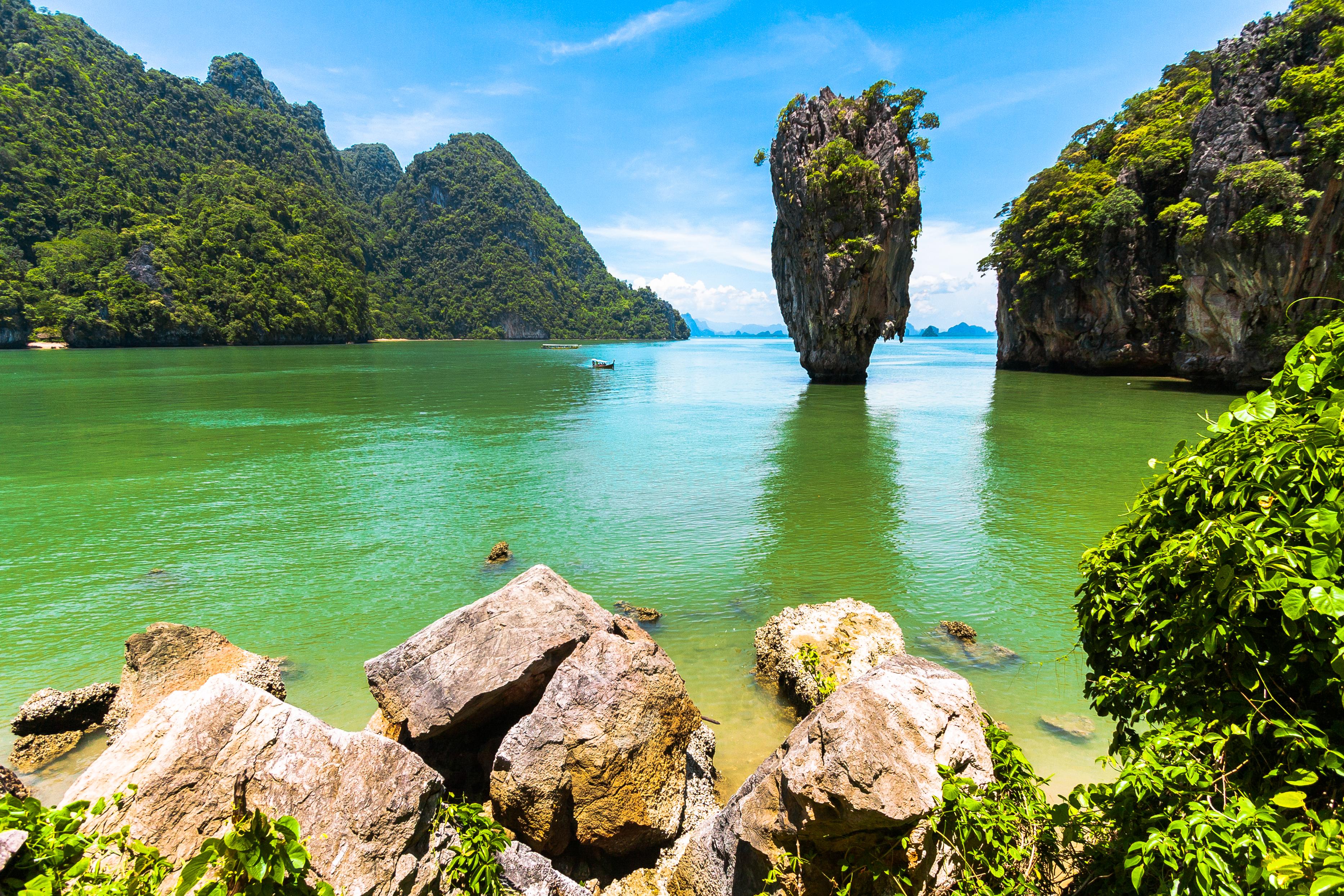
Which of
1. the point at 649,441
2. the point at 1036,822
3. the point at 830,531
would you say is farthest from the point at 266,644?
the point at 649,441

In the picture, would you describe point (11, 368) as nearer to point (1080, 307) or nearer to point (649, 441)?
point (649, 441)

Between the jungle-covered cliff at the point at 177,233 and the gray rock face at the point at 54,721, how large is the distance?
10261cm

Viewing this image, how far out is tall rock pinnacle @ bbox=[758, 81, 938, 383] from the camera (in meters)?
37.3

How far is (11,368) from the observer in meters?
49.2

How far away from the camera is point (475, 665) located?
488 centimetres

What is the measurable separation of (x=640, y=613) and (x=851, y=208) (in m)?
36.3

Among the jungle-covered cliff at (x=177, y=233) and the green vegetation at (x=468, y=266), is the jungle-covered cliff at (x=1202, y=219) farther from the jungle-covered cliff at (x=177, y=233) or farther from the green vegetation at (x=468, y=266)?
the green vegetation at (x=468, y=266)

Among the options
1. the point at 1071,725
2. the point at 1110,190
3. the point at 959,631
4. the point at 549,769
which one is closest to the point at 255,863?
the point at 549,769

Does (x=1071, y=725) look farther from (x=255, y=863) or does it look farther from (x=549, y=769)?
(x=255, y=863)

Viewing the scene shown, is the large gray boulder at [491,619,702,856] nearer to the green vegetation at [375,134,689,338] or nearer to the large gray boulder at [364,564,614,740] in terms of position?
the large gray boulder at [364,564,614,740]

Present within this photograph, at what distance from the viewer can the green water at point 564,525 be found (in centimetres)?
794

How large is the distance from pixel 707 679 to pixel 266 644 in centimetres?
639

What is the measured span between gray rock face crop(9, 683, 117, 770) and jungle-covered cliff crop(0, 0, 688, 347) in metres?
103

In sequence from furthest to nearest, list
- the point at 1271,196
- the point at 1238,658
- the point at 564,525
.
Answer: the point at 1271,196 < the point at 564,525 < the point at 1238,658
